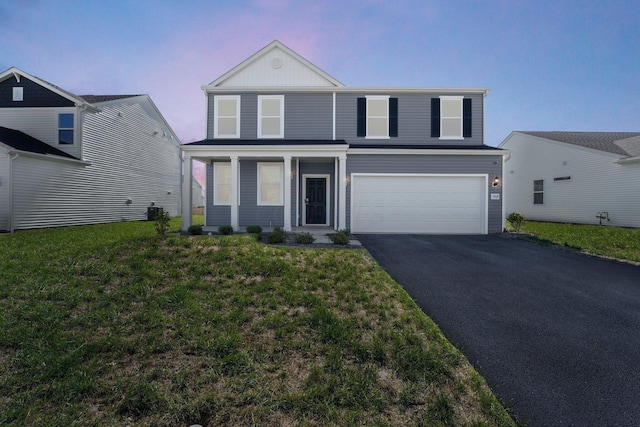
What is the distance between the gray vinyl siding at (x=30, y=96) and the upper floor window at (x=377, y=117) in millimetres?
14302

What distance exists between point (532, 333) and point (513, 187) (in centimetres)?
2122

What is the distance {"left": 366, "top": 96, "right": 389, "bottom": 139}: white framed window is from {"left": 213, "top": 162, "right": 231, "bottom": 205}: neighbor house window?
21.3 feet

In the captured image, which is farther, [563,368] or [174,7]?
[174,7]

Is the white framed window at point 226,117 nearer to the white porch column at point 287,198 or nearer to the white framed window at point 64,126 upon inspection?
the white porch column at point 287,198

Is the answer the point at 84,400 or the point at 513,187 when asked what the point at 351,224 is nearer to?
the point at 84,400

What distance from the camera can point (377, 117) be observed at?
12.5 meters

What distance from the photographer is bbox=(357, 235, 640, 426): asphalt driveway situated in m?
2.40

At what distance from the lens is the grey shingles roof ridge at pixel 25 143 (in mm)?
11584

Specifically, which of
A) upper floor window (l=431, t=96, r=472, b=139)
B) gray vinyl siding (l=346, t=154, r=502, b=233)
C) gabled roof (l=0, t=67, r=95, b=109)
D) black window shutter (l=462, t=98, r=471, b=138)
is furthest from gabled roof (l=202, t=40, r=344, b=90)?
gabled roof (l=0, t=67, r=95, b=109)

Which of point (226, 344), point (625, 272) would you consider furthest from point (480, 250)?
point (226, 344)

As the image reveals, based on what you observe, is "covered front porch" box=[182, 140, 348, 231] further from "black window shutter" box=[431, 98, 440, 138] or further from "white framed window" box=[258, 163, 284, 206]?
"black window shutter" box=[431, 98, 440, 138]

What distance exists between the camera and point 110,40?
41.1ft

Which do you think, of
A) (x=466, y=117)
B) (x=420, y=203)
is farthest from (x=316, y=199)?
(x=466, y=117)

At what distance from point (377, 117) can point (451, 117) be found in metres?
3.28
